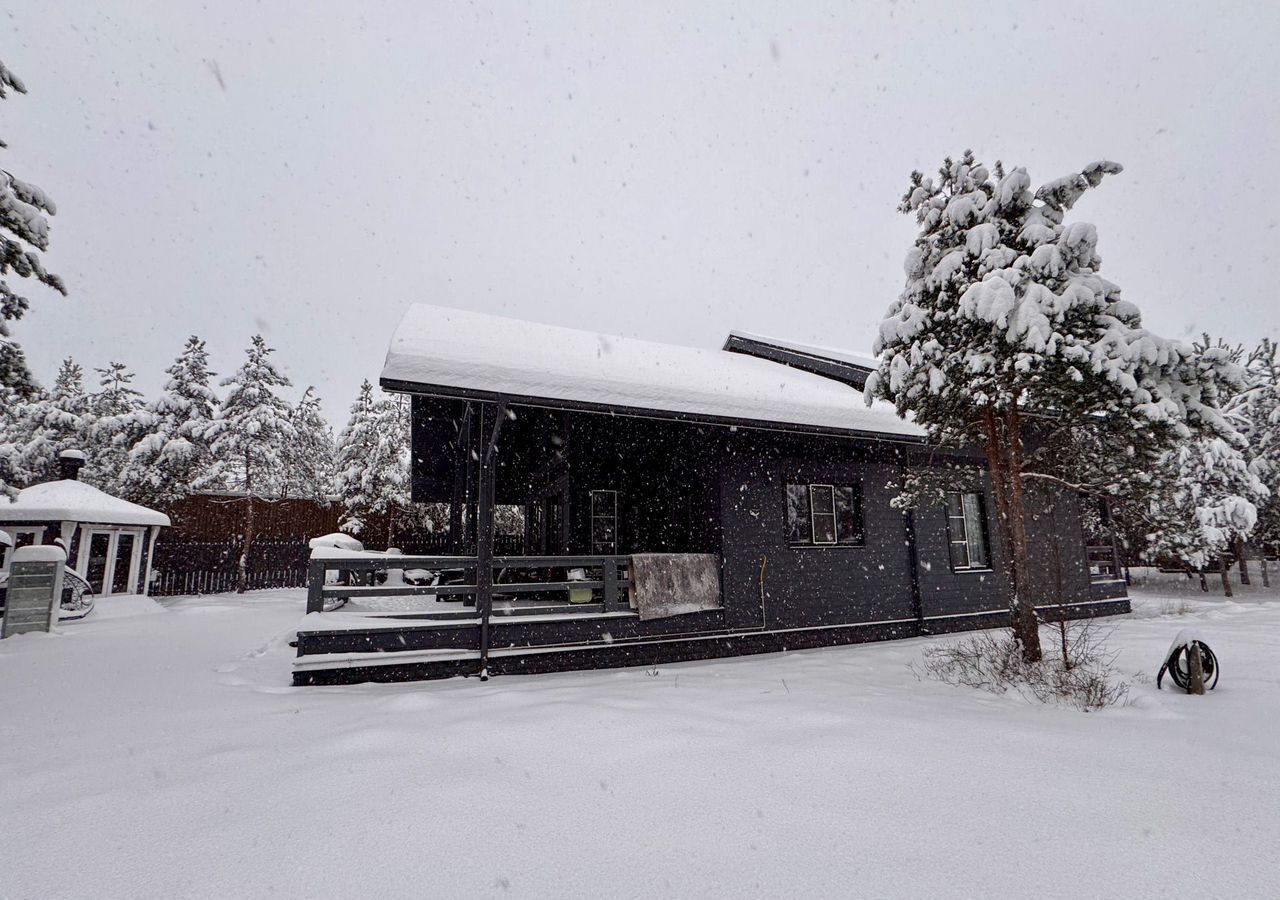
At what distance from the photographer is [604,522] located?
1090 centimetres

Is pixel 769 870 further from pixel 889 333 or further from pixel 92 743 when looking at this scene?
pixel 889 333

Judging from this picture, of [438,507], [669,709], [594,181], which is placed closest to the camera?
[669,709]

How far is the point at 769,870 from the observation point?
259cm

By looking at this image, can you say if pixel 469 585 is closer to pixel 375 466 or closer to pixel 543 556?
pixel 543 556

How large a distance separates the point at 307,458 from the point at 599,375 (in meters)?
27.7

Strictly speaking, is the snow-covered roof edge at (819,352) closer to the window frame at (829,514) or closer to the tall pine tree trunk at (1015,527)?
the window frame at (829,514)

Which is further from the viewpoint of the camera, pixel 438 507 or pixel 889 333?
pixel 438 507

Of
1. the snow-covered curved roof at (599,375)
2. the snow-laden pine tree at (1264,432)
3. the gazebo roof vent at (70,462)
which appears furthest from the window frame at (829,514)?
the gazebo roof vent at (70,462)

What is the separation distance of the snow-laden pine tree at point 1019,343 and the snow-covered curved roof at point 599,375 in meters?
1.83

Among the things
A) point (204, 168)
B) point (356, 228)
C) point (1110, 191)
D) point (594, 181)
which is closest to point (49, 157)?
point (204, 168)

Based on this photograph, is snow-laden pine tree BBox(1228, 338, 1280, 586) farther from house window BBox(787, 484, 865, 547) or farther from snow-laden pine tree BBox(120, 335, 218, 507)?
snow-laden pine tree BBox(120, 335, 218, 507)

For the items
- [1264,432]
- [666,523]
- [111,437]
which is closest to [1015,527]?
[666,523]

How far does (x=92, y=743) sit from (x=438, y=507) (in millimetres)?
21263

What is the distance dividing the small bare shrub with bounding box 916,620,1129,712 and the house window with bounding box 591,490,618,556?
17.7 ft
